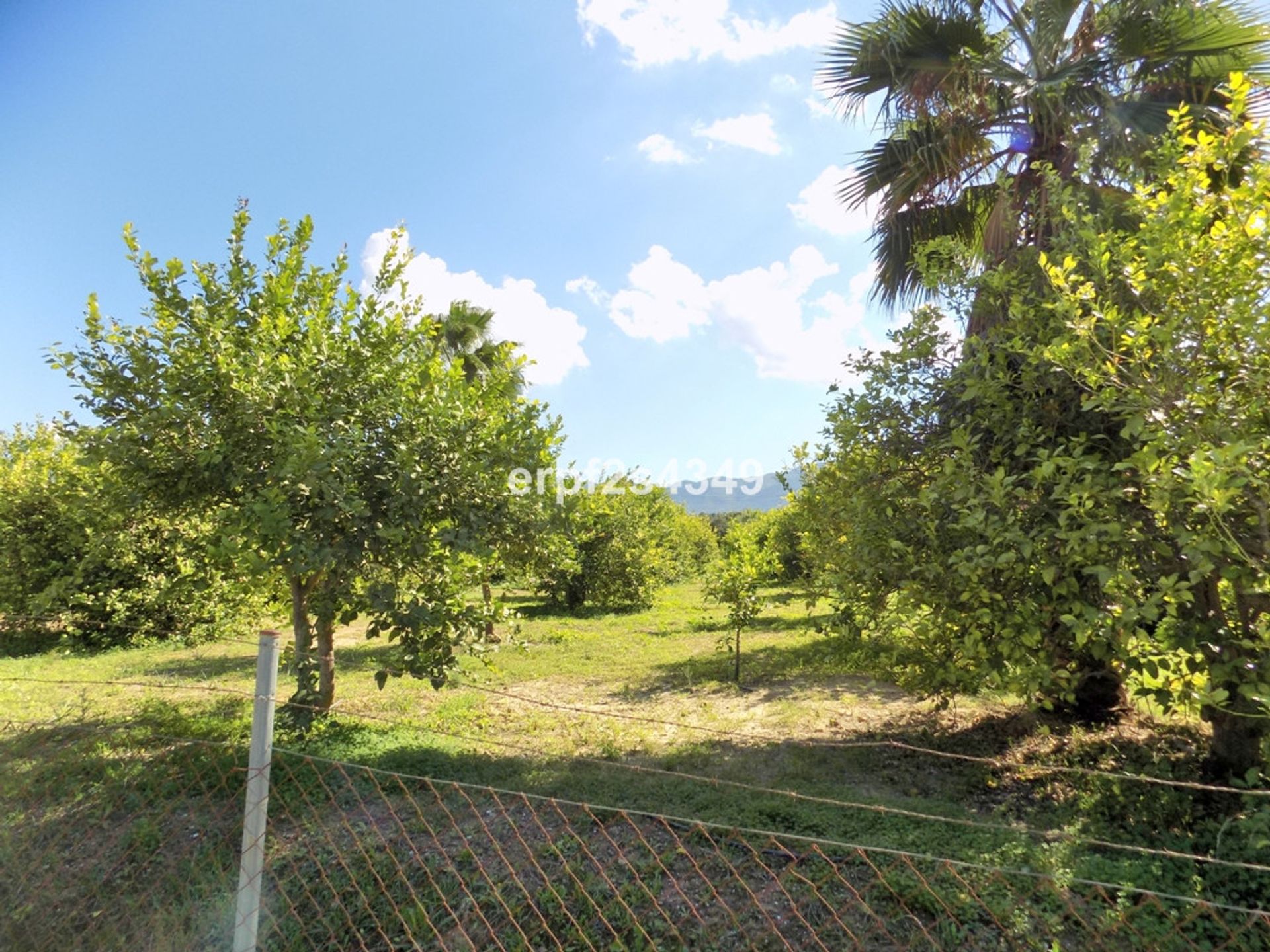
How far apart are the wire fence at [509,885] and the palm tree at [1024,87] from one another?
4227 mm

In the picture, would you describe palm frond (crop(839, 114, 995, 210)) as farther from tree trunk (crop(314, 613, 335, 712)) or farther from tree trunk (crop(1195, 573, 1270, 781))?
tree trunk (crop(314, 613, 335, 712))

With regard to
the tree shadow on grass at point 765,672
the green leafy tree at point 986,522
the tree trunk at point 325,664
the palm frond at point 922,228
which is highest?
the palm frond at point 922,228

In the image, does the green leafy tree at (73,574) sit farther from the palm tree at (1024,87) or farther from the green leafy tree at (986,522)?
the palm tree at (1024,87)

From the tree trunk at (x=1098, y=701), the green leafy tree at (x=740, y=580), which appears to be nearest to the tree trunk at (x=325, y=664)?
the green leafy tree at (x=740, y=580)

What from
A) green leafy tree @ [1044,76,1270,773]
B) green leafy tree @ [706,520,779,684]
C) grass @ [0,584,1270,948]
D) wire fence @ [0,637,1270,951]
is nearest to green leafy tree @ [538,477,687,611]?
green leafy tree @ [706,520,779,684]

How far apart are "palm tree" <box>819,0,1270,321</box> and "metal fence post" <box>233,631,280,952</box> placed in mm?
5266

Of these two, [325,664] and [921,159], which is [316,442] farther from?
[921,159]

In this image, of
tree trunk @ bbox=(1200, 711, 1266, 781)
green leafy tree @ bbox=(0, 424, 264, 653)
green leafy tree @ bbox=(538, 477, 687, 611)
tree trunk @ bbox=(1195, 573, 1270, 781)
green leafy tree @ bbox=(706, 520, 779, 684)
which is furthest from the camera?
green leafy tree @ bbox=(538, 477, 687, 611)

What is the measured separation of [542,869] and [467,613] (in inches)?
79.0

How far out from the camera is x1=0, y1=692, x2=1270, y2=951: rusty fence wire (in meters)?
2.76

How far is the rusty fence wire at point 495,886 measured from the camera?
9.04 feet

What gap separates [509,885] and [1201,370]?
13.9 ft

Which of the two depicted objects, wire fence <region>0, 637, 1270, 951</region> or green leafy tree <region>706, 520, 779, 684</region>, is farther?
green leafy tree <region>706, 520, 779, 684</region>

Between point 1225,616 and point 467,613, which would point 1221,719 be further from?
point 467,613
